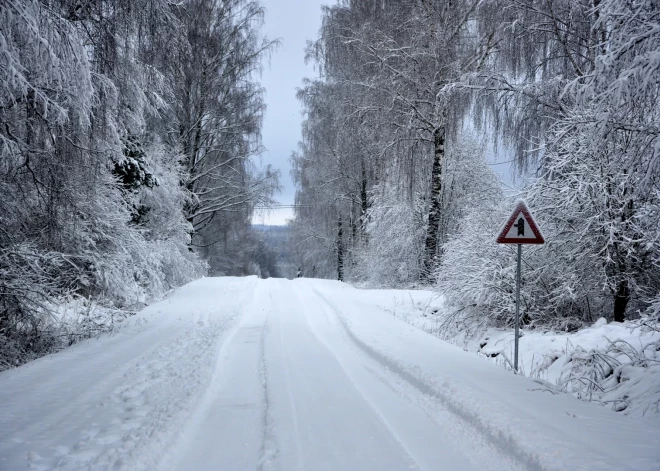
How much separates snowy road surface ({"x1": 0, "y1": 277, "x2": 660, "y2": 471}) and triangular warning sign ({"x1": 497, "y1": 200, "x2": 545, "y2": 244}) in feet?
5.87

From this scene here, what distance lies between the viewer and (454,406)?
12.5ft

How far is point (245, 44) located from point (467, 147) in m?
10.1

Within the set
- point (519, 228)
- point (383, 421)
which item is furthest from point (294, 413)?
point (519, 228)

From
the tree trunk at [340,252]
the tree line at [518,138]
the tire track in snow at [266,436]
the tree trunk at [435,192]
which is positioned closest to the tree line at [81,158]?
the tire track in snow at [266,436]

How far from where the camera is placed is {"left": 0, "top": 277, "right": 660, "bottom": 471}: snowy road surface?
2.85 m

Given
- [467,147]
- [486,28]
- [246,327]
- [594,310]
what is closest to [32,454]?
[246,327]

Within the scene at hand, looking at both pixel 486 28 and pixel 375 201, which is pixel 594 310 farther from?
pixel 375 201

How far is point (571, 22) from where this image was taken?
23.4ft

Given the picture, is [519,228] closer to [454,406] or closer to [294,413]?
[454,406]

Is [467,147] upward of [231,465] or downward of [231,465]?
upward

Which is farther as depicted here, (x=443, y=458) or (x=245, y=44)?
(x=245, y=44)

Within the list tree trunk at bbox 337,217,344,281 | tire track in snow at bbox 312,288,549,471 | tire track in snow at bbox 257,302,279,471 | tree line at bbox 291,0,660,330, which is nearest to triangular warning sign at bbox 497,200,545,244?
tree line at bbox 291,0,660,330

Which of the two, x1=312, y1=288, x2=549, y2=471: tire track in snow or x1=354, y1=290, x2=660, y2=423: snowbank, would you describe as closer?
x1=312, y1=288, x2=549, y2=471: tire track in snow

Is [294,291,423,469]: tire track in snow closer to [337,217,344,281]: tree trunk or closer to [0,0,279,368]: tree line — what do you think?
[0,0,279,368]: tree line
